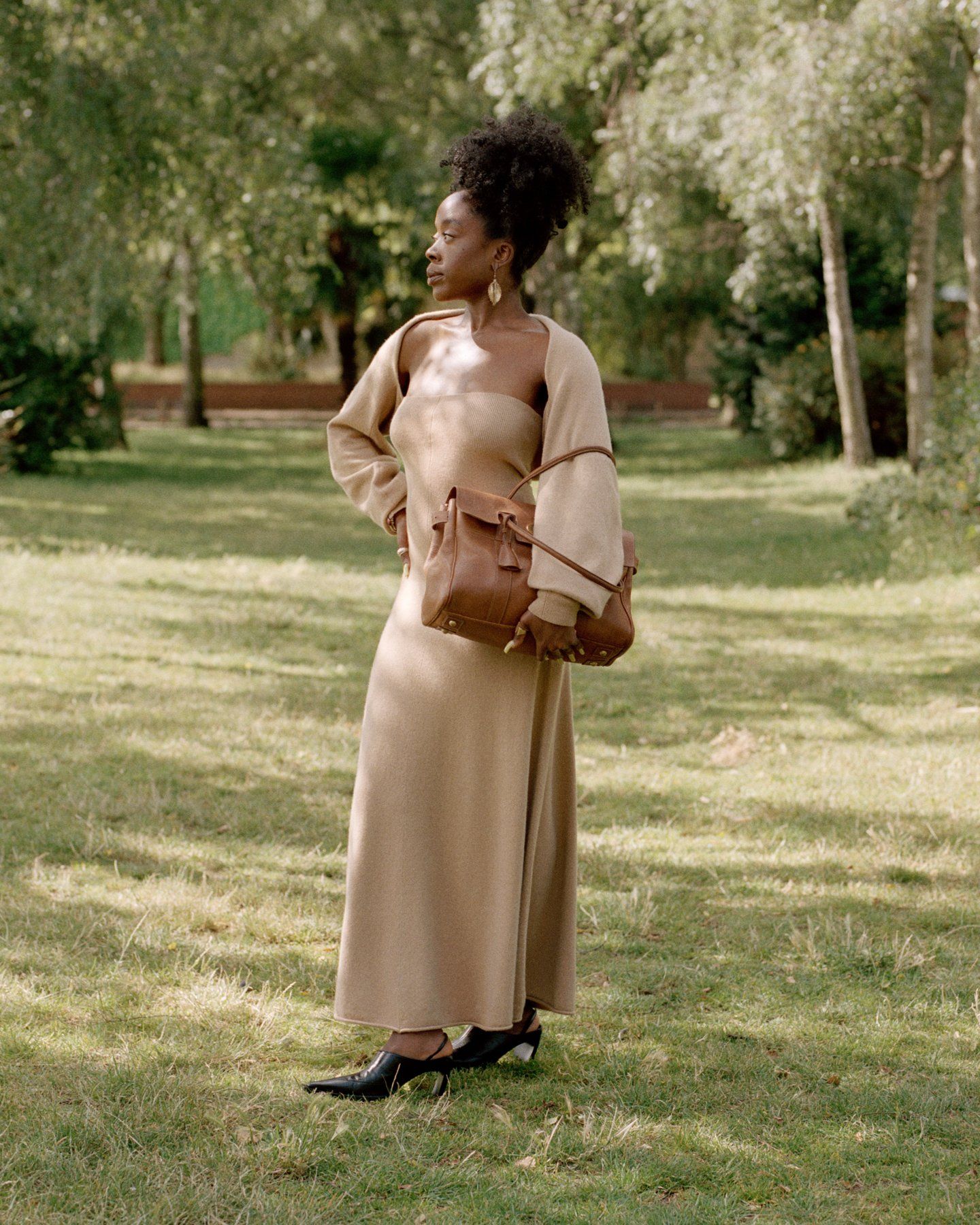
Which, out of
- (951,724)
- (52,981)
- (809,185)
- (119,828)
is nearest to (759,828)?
(951,724)

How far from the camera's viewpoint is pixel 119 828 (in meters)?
5.68

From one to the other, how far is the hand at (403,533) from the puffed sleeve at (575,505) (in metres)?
0.42

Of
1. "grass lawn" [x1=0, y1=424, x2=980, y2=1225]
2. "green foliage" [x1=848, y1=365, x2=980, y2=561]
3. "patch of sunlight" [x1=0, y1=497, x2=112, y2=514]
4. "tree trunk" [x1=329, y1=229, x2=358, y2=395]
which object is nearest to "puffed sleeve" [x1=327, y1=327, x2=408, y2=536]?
"grass lawn" [x1=0, y1=424, x2=980, y2=1225]

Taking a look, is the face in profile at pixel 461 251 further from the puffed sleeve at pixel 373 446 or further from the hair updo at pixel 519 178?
the puffed sleeve at pixel 373 446

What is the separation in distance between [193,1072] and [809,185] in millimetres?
12619

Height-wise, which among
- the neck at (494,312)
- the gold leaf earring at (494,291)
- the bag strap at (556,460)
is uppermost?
the gold leaf earring at (494,291)

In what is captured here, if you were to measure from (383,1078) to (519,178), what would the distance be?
87.0 inches

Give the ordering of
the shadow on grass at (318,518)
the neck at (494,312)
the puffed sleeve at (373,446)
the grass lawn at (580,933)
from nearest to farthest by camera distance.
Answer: the grass lawn at (580,933) → the neck at (494,312) → the puffed sleeve at (373,446) → the shadow on grass at (318,518)

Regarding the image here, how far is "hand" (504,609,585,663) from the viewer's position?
11.0ft

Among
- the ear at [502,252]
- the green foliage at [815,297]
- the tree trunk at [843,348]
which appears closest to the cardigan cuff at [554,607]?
the ear at [502,252]

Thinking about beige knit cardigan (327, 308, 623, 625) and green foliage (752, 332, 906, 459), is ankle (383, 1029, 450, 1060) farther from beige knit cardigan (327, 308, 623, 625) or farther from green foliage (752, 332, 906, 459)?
green foliage (752, 332, 906, 459)

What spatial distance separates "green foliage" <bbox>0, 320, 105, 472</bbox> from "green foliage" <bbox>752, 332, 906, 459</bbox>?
33.7ft

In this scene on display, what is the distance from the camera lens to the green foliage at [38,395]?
2012 centimetres

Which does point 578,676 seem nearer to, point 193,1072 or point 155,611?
point 155,611
